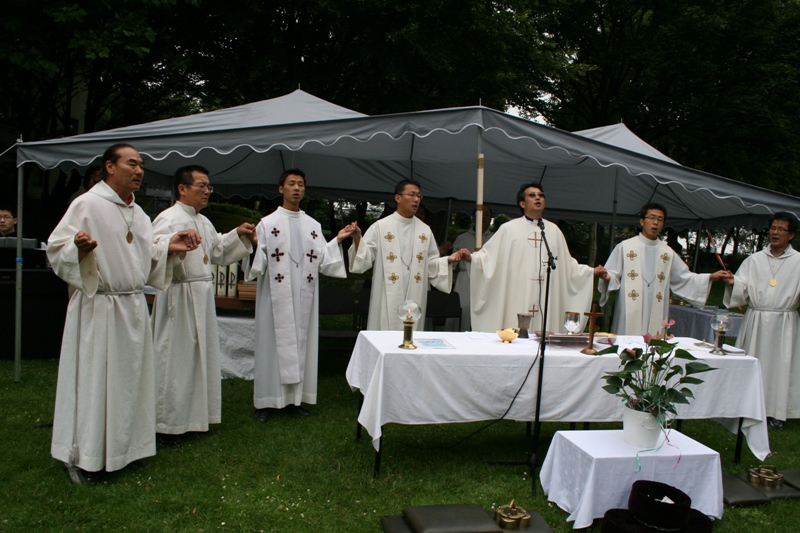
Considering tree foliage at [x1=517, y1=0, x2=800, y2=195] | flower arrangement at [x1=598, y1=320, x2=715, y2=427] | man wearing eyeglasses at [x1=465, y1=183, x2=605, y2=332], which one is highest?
tree foliage at [x1=517, y1=0, x2=800, y2=195]

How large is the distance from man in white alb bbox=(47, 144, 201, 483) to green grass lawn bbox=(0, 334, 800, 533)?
0.80 ft

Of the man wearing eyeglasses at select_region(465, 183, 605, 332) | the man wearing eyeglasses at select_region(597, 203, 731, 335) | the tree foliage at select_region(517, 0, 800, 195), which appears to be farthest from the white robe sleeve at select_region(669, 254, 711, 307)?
the tree foliage at select_region(517, 0, 800, 195)

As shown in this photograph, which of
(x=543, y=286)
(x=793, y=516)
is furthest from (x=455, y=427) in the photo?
(x=793, y=516)

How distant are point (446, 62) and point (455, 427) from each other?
7900 mm

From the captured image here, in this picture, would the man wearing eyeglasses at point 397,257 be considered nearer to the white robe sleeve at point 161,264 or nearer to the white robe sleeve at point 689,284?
the white robe sleeve at point 161,264

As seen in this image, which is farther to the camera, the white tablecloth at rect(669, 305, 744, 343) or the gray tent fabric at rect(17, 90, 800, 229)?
the white tablecloth at rect(669, 305, 744, 343)

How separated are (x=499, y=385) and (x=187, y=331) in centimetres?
233

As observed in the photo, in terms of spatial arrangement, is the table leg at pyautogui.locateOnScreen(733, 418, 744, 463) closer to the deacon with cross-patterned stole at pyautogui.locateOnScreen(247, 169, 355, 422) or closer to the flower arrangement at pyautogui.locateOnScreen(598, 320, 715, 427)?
the flower arrangement at pyautogui.locateOnScreen(598, 320, 715, 427)

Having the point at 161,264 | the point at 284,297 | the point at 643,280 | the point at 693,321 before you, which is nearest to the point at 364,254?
the point at 284,297

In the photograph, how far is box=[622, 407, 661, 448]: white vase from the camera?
3389 millimetres

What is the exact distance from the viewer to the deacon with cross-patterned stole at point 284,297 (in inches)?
206

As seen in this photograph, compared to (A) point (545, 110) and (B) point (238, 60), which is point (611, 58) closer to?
(A) point (545, 110)

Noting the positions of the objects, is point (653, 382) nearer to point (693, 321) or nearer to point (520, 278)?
point (520, 278)

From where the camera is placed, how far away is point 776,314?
5875 mm
